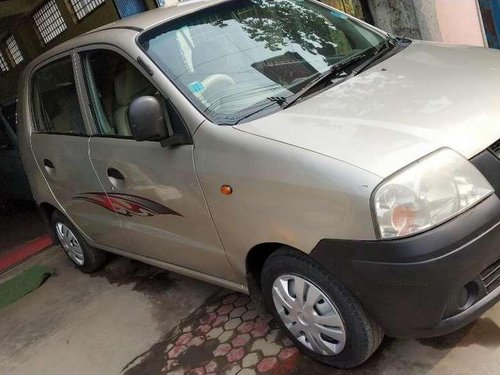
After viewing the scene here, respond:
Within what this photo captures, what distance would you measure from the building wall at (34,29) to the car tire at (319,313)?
466 cm

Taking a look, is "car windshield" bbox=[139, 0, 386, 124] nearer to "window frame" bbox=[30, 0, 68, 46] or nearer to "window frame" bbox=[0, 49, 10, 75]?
"window frame" bbox=[30, 0, 68, 46]

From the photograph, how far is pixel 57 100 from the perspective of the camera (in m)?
3.81

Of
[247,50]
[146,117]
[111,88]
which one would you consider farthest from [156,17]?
[146,117]

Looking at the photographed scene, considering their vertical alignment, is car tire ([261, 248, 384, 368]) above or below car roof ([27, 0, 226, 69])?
below

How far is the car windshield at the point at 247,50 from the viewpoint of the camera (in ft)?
8.76

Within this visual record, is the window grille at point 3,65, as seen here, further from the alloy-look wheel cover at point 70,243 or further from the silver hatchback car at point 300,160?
the silver hatchback car at point 300,160

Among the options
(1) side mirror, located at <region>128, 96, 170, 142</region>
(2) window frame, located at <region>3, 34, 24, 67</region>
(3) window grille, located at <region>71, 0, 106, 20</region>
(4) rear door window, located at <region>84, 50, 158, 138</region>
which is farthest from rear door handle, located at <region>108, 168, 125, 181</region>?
(2) window frame, located at <region>3, 34, 24, 67</region>

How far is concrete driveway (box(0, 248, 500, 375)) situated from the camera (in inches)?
99.5

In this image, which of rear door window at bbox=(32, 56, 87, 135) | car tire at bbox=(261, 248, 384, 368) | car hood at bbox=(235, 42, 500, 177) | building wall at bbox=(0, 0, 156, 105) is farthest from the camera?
building wall at bbox=(0, 0, 156, 105)

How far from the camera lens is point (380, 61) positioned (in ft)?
9.39

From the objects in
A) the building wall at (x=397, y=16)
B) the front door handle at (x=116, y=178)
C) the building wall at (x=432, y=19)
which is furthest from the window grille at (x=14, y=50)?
the front door handle at (x=116, y=178)

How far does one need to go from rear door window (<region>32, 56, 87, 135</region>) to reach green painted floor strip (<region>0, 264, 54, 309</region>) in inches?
57.9

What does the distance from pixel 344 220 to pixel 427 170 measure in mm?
365

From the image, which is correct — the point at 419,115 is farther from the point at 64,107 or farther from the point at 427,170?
the point at 64,107
